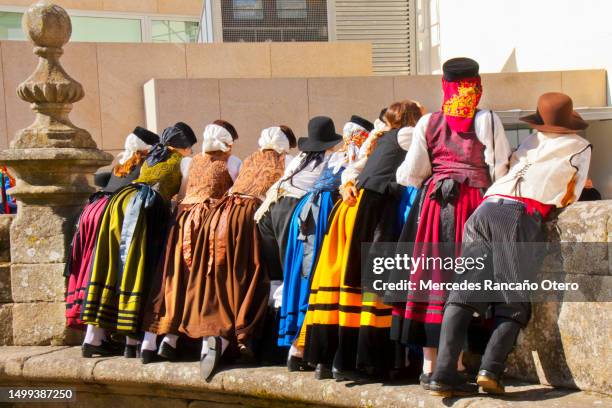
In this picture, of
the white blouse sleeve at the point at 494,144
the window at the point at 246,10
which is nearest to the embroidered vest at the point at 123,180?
the white blouse sleeve at the point at 494,144

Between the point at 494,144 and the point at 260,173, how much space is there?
1743 mm

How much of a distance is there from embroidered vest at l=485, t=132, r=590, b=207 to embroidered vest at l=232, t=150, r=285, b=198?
1731 millimetres

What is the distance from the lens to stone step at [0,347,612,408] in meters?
3.98

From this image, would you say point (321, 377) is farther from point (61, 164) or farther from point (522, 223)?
point (61, 164)

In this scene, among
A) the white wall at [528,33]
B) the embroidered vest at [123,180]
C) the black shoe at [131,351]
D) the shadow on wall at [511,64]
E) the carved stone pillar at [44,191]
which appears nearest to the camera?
the black shoe at [131,351]

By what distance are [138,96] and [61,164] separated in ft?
17.9

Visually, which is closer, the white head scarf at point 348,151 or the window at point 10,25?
the white head scarf at point 348,151

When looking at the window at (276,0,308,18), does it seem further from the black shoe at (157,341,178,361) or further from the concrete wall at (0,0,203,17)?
the black shoe at (157,341,178,361)

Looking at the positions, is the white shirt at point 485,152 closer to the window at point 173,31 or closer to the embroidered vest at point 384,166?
the embroidered vest at point 384,166

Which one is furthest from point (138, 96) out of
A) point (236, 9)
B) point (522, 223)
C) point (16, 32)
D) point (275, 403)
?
point (522, 223)

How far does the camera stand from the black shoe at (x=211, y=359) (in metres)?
5.12

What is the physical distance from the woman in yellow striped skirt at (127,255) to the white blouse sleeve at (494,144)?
7.25 feet

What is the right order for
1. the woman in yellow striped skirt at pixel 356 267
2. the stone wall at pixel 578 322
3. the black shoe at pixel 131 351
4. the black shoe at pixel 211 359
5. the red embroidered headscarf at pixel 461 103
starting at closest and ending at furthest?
1. the stone wall at pixel 578 322
2. the red embroidered headscarf at pixel 461 103
3. the woman in yellow striped skirt at pixel 356 267
4. the black shoe at pixel 211 359
5. the black shoe at pixel 131 351

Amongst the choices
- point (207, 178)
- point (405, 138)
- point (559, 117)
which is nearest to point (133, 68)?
point (207, 178)
